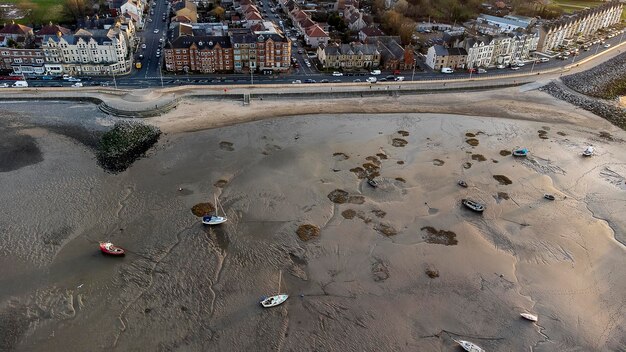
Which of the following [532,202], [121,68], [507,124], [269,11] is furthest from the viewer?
[269,11]

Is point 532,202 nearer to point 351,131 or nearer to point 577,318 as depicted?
point 577,318

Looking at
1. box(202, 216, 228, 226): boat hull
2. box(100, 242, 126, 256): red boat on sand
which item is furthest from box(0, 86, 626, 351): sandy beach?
box(100, 242, 126, 256): red boat on sand

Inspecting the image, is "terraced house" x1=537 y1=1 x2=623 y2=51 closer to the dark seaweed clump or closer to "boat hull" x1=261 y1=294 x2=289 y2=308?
the dark seaweed clump

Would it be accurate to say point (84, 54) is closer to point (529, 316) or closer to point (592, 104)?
point (529, 316)

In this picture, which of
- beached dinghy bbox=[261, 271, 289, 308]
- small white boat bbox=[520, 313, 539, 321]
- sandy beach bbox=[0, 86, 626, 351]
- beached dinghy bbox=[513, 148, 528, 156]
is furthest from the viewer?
beached dinghy bbox=[513, 148, 528, 156]

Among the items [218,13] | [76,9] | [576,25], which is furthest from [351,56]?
[76,9]

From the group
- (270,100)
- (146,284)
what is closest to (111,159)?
(146,284)
